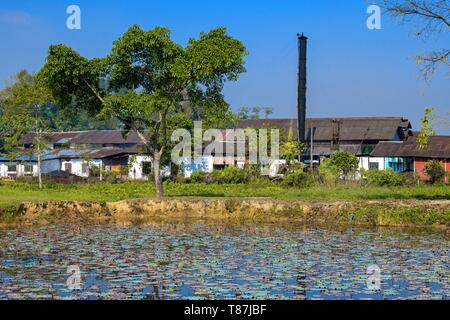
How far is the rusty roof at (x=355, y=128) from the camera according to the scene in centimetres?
7319

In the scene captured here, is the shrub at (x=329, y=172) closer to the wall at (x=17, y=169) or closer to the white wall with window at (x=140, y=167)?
the white wall with window at (x=140, y=167)

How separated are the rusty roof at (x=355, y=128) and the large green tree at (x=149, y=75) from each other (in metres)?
37.0

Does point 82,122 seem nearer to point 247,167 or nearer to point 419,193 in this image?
point 247,167

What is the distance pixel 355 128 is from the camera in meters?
75.8

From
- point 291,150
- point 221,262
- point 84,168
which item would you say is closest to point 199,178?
point 291,150

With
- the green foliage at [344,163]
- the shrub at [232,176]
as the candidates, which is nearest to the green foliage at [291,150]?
the green foliage at [344,163]

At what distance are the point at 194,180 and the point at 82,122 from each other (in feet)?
287

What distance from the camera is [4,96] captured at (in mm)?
90312

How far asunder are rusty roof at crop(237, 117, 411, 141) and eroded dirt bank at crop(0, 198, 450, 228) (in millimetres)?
40652

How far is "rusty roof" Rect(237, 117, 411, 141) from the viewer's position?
73188mm

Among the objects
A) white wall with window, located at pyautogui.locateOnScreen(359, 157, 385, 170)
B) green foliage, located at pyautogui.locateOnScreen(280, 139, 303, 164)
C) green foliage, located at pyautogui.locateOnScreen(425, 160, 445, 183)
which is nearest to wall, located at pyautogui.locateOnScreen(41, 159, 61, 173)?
green foliage, located at pyautogui.locateOnScreen(280, 139, 303, 164)
